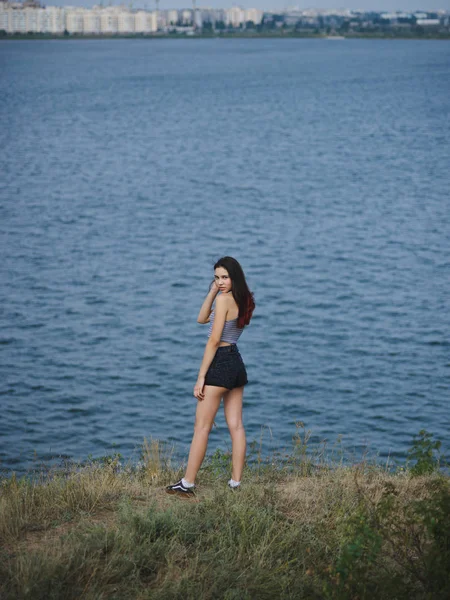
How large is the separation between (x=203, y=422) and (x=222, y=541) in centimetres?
131

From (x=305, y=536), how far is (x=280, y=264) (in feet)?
79.5

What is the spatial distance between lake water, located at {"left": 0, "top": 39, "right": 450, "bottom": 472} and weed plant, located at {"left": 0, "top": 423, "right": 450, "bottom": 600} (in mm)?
8905

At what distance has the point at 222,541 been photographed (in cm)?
667

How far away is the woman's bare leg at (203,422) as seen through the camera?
7637 millimetres

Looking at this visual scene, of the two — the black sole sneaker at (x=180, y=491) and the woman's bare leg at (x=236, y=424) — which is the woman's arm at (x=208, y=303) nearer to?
the woman's bare leg at (x=236, y=424)

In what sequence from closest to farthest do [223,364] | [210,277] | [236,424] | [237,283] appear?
[237,283] → [223,364] → [236,424] → [210,277]

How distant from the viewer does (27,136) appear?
67.2 m

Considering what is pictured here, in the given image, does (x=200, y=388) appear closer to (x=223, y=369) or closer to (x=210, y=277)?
(x=223, y=369)

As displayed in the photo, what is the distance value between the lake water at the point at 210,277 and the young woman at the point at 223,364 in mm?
9156

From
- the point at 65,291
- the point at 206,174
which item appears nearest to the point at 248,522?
the point at 65,291

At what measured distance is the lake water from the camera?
19328mm

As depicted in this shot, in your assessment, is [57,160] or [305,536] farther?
[57,160]

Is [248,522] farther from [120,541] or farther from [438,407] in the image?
[438,407]

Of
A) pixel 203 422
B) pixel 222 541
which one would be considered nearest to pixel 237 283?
pixel 203 422
